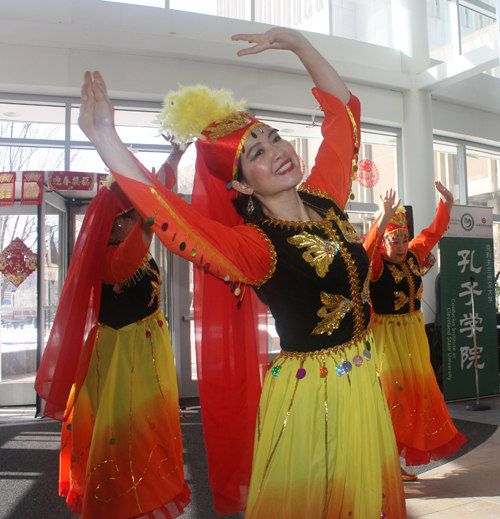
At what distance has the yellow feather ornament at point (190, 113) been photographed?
1.35 meters

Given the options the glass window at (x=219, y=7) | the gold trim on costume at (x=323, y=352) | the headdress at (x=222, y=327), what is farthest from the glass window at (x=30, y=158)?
the gold trim on costume at (x=323, y=352)

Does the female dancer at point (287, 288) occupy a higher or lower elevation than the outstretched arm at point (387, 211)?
lower

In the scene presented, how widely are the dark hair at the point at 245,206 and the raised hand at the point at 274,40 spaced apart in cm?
35

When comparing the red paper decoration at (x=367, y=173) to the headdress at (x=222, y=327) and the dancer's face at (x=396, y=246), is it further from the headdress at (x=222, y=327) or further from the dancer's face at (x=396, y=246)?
the headdress at (x=222, y=327)

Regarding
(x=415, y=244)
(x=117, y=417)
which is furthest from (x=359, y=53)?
(x=117, y=417)

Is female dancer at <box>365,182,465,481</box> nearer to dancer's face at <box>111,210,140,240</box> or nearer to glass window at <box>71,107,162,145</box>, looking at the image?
dancer's face at <box>111,210,140,240</box>

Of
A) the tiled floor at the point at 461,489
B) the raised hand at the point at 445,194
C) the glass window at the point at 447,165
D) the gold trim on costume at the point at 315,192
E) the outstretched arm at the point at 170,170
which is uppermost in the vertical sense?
the glass window at the point at 447,165

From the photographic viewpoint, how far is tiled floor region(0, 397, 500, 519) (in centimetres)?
240

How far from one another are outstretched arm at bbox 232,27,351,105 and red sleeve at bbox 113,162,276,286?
1.75ft

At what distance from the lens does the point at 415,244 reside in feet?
11.7

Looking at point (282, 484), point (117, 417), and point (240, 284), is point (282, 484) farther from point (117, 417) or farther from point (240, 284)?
point (117, 417)

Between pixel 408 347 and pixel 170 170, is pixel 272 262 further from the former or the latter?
pixel 408 347

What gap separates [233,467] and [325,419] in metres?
0.42

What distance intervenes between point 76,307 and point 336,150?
50.6 inches
